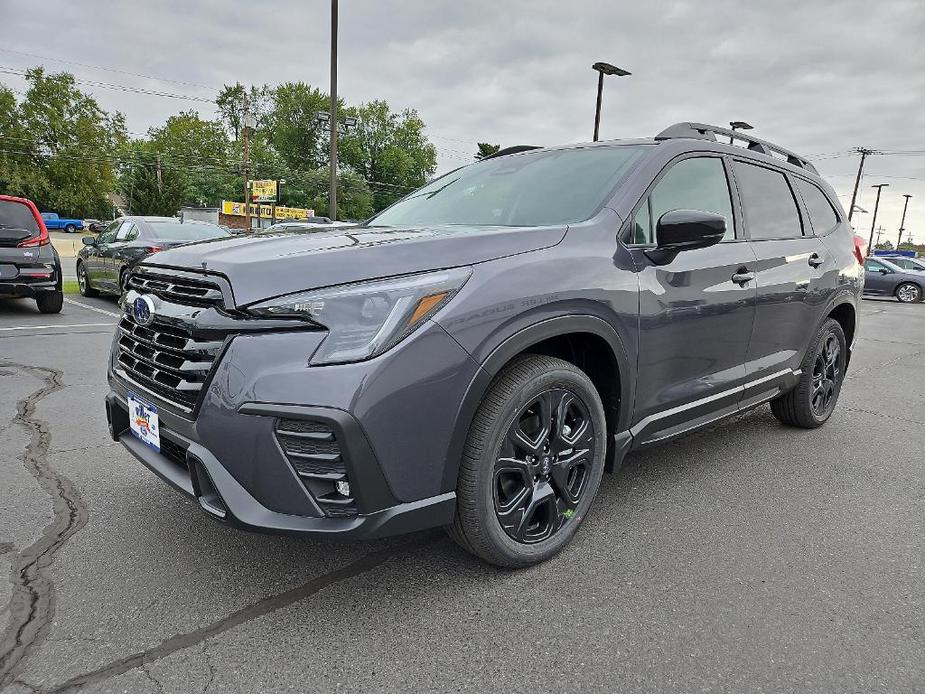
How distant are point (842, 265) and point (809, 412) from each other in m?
1.00

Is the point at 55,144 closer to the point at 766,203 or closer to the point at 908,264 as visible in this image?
the point at 908,264

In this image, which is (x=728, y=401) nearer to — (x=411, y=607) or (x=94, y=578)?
(x=411, y=607)

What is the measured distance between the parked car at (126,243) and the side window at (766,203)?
7.89 m

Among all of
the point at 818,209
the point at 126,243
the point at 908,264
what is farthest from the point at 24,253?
the point at 908,264

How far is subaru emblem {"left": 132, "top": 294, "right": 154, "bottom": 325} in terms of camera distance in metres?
2.29

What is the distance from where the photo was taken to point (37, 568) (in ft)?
7.84

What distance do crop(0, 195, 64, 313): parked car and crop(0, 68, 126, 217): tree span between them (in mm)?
57881

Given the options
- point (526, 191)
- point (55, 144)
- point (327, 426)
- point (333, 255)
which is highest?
point (55, 144)

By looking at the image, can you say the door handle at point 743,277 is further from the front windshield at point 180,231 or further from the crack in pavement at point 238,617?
the front windshield at point 180,231

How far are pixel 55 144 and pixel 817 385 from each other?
69396 mm

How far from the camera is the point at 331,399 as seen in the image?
6.11 ft

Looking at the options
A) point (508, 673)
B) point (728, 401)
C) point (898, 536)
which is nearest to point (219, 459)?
point (508, 673)

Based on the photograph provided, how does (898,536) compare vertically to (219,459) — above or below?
below

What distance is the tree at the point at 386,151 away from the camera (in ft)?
243
